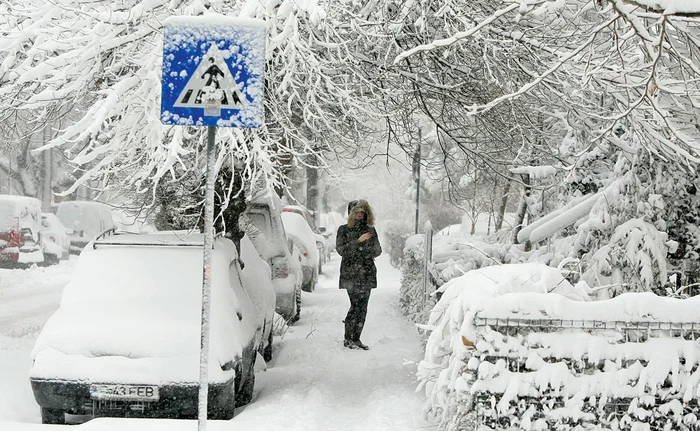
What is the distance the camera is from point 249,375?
26.6ft

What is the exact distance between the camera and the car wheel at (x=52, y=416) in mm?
6879

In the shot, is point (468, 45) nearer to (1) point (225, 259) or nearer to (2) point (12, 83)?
(1) point (225, 259)

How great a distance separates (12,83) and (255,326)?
3375 mm

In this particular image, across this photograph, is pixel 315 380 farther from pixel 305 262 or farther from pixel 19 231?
pixel 19 231

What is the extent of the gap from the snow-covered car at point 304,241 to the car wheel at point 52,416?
10283 millimetres

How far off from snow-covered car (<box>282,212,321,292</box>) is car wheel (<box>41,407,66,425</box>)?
10.3 metres

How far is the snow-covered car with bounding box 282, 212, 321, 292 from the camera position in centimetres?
1725

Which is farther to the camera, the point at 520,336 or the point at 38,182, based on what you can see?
the point at 38,182

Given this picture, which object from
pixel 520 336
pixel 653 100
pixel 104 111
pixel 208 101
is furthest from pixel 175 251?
pixel 653 100

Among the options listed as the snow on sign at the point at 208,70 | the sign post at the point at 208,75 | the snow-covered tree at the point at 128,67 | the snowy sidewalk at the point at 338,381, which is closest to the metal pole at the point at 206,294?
the sign post at the point at 208,75

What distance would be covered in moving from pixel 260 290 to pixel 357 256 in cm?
201

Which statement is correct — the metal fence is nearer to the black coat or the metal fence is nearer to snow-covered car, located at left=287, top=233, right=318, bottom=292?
the black coat

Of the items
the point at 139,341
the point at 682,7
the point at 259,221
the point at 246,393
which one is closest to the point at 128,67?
the point at 139,341

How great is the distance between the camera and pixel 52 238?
25.6 m
